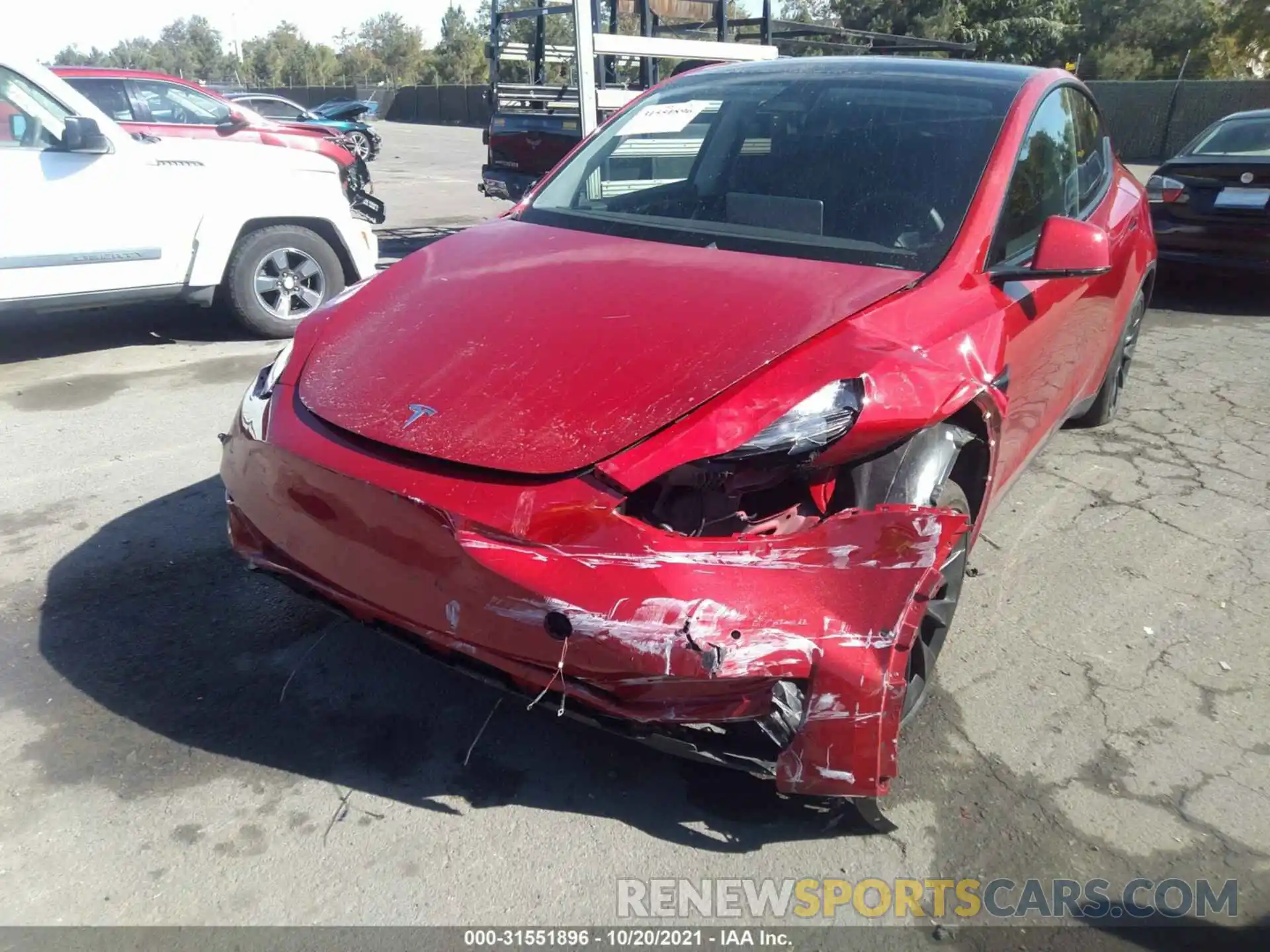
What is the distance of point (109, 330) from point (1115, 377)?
659 cm

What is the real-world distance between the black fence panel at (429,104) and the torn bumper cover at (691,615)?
48693mm

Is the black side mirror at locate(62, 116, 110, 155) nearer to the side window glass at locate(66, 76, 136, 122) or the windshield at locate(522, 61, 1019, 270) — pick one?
the windshield at locate(522, 61, 1019, 270)

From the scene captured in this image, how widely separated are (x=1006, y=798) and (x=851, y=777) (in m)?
0.70

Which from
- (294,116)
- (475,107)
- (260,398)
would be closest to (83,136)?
(260,398)

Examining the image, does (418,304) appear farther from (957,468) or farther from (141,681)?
(957,468)

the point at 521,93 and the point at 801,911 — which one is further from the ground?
the point at 521,93

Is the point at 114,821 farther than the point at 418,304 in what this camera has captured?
No

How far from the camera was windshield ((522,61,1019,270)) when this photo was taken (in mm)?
2982

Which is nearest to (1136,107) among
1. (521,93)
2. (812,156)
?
(521,93)

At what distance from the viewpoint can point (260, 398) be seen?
272cm

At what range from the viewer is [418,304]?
2.88 m

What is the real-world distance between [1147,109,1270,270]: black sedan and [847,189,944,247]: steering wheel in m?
5.78

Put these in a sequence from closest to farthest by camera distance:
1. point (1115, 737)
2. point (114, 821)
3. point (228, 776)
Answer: point (114, 821) → point (228, 776) → point (1115, 737)

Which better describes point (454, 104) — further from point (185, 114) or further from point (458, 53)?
point (185, 114)
